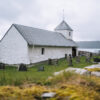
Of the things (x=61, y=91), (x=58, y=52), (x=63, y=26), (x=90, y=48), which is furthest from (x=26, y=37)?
(x=90, y=48)

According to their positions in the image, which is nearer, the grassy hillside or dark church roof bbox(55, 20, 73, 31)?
the grassy hillside

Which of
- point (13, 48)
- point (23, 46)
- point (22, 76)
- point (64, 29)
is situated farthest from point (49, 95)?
point (64, 29)

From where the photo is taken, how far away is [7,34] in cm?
2936

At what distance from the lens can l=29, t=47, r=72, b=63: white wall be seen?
2852 cm

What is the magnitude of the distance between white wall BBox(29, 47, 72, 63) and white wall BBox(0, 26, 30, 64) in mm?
1017

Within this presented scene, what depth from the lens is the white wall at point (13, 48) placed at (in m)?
27.8

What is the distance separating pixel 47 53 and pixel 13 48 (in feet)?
19.2

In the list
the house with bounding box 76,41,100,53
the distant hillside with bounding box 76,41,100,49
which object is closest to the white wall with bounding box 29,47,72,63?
the house with bounding box 76,41,100,53

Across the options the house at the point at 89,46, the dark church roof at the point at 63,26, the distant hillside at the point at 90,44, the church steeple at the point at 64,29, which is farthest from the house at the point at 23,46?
the distant hillside at the point at 90,44

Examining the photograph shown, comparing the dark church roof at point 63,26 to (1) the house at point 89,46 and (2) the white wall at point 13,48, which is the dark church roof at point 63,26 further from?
(1) the house at point 89,46

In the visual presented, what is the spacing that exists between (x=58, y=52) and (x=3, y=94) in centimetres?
2930

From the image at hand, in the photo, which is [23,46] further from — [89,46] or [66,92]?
[89,46]

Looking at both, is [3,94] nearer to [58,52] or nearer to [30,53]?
[30,53]

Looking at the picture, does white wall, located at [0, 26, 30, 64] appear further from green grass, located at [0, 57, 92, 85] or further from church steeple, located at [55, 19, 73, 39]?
church steeple, located at [55, 19, 73, 39]
